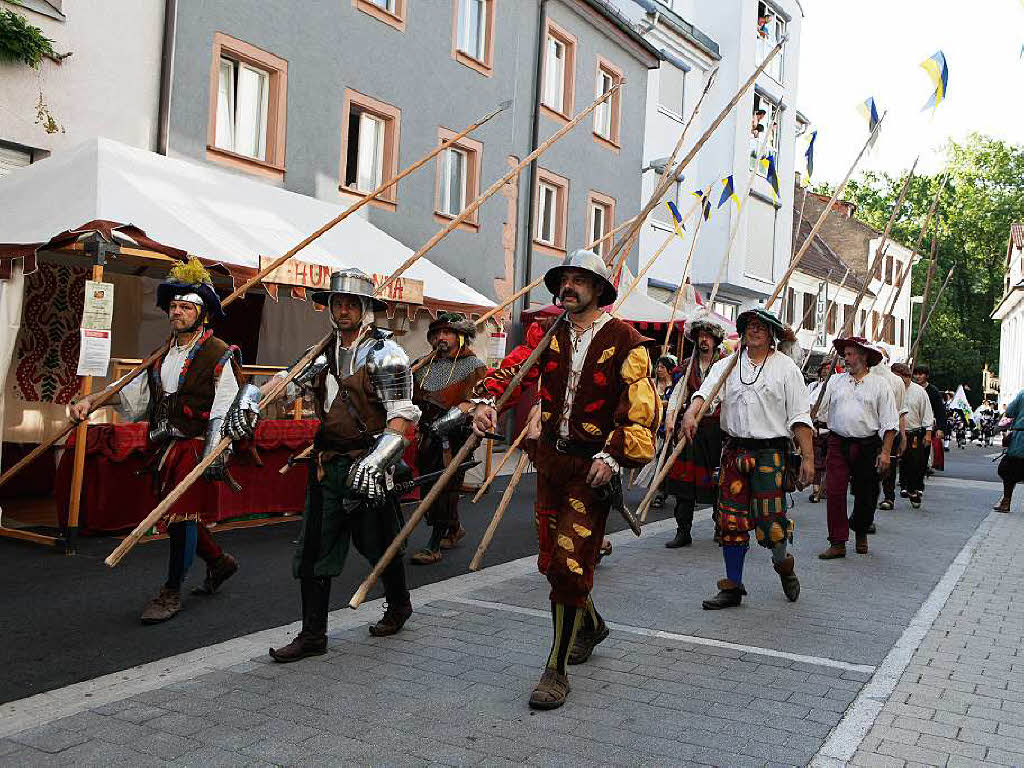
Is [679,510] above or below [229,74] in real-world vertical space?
below

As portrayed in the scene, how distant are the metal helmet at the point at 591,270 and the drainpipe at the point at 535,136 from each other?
14.2 m

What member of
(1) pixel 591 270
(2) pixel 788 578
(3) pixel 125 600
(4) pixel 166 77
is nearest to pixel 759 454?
(2) pixel 788 578

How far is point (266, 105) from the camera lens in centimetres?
1362

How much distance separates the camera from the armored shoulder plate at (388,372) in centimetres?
503

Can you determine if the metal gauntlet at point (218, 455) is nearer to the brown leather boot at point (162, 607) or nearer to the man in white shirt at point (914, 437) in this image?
the brown leather boot at point (162, 607)

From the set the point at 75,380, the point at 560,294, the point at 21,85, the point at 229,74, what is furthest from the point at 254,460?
the point at 229,74

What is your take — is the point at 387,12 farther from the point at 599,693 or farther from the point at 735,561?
the point at 599,693

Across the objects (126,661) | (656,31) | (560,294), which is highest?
(656,31)

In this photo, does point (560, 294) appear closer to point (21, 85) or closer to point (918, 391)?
point (21, 85)

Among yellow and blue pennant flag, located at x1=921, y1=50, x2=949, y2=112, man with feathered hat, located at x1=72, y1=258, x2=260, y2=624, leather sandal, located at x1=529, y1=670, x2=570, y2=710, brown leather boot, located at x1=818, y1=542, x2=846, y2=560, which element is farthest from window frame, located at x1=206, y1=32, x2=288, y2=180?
leather sandal, located at x1=529, y1=670, x2=570, y2=710

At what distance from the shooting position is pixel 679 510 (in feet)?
30.1

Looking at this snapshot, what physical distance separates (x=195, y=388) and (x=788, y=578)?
3868mm

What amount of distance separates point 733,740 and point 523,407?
15.0 metres

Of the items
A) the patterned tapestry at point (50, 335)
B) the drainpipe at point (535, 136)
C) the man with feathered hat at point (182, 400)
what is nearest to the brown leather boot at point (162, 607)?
the man with feathered hat at point (182, 400)
